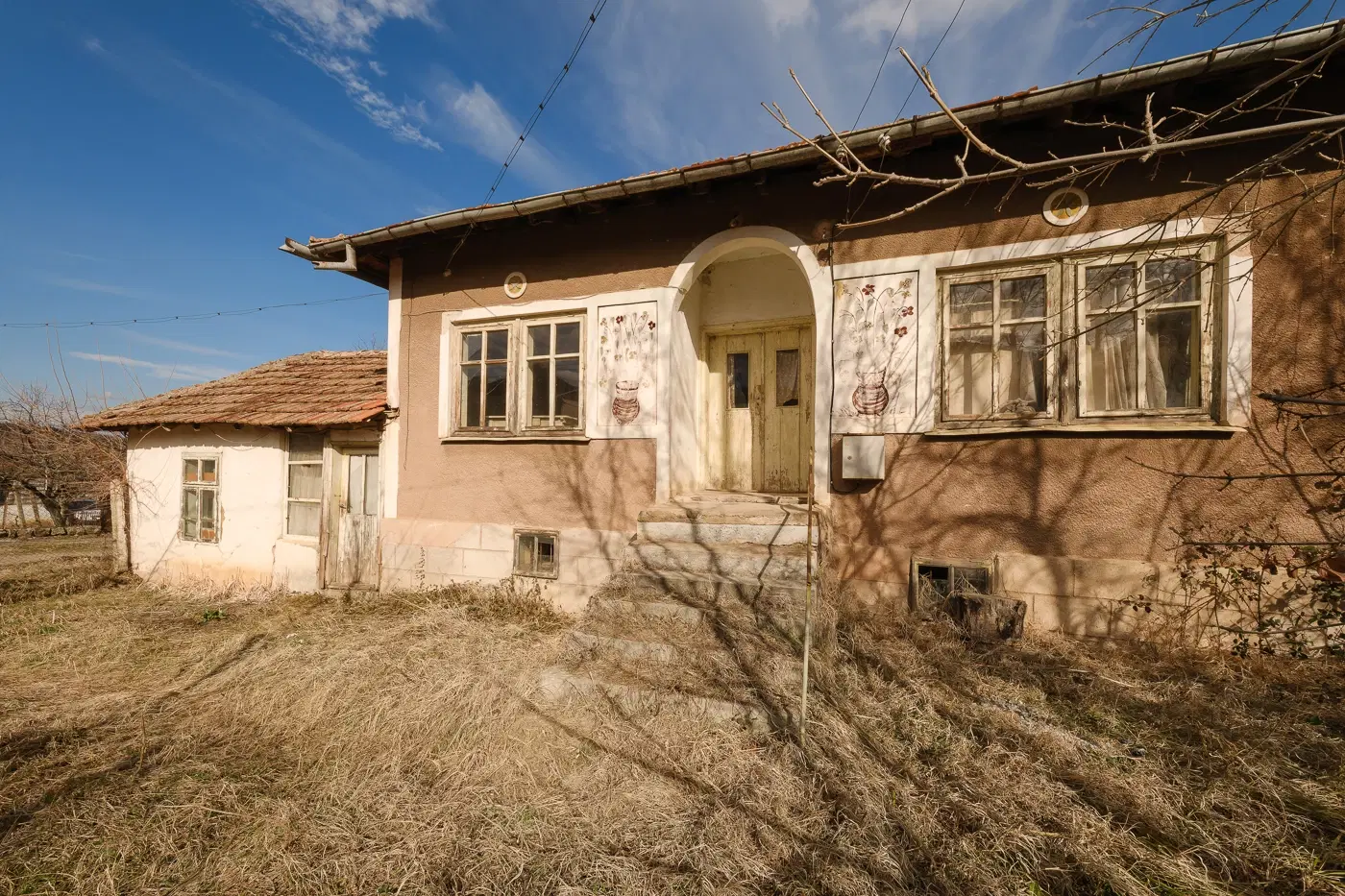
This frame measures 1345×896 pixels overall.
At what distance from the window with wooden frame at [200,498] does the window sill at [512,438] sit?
12.8ft

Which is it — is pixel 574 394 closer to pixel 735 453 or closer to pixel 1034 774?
pixel 735 453

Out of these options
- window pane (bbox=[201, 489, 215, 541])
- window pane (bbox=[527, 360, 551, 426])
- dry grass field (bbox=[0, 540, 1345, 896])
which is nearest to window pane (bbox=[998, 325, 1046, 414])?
dry grass field (bbox=[0, 540, 1345, 896])

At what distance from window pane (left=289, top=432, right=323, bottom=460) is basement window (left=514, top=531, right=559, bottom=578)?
3.17m

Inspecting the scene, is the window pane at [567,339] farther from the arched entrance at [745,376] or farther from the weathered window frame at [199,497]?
the weathered window frame at [199,497]

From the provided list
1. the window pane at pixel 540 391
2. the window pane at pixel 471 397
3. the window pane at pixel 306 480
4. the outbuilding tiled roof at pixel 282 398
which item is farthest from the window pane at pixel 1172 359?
the window pane at pixel 306 480


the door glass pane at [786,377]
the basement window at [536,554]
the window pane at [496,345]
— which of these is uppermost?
the window pane at [496,345]

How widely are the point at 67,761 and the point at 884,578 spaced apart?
6.02 m

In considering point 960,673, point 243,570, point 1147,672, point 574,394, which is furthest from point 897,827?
point 243,570

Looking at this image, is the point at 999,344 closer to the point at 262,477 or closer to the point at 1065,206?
the point at 1065,206

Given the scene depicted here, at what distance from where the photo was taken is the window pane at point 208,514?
813 cm

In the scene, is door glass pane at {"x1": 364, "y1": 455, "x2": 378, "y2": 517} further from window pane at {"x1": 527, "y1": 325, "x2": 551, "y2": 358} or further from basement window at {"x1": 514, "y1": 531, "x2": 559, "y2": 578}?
window pane at {"x1": 527, "y1": 325, "x2": 551, "y2": 358}

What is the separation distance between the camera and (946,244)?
5129mm

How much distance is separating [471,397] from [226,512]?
13.7ft

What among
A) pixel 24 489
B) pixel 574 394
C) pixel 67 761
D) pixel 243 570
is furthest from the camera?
pixel 24 489
